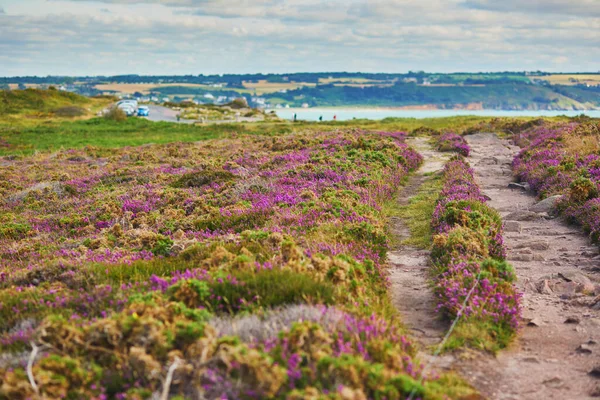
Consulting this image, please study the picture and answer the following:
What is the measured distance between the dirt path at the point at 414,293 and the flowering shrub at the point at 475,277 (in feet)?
0.94

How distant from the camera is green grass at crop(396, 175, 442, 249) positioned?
15852 mm

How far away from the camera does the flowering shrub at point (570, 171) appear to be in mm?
17223

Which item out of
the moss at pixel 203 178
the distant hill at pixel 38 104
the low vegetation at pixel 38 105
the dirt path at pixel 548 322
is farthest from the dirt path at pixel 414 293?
the distant hill at pixel 38 104

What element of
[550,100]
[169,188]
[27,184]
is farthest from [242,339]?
[550,100]

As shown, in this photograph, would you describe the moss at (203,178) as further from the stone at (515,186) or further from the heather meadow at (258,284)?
the stone at (515,186)

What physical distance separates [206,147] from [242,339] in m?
38.3

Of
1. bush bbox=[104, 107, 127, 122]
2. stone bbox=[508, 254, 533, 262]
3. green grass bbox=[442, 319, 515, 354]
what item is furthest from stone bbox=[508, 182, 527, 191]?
bush bbox=[104, 107, 127, 122]

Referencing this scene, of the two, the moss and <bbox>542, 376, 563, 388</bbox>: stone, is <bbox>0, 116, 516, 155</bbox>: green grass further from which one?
<bbox>542, 376, 563, 388</bbox>: stone

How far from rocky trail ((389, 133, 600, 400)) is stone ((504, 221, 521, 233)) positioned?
0.03m

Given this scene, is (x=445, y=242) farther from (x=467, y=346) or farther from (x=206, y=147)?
(x=206, y=147)

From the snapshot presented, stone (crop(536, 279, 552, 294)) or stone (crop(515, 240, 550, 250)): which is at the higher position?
stone (crop(515, 240, 550, 250))

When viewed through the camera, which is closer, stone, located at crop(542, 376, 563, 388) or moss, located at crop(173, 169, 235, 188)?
stone, located at crop(542, 376, 563, 388)

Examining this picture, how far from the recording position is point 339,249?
1170 cm

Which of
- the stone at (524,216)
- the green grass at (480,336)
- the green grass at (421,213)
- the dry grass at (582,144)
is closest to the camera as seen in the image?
the green grass at (480,336)
